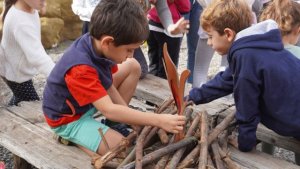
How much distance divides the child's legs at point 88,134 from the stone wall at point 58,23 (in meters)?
5.07

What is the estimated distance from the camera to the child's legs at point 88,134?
2.54 meters

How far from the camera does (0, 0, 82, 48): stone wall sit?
7.51 m

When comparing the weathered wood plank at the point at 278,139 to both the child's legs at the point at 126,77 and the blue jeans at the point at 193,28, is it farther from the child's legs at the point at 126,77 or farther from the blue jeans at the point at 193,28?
the blue jeans at the point at 193,28

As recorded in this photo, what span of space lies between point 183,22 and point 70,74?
1.29 meters

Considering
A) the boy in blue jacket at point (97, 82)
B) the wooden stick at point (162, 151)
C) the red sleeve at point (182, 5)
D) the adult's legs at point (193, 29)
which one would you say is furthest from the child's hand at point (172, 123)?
the adult's legs at point (193, 29)

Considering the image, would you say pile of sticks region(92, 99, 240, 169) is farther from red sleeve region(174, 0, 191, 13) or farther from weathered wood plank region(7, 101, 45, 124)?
red sleeve region(174, 0, 191, 13)

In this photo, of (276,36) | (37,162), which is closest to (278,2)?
(276,36)

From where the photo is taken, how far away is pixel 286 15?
2951 mm

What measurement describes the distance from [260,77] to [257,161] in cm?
50

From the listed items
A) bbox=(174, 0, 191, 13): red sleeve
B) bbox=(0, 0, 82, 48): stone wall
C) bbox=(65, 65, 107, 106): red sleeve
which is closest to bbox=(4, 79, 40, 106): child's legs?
bbox=(65, 65, 107, 106): red sleeve

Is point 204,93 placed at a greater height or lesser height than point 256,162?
greater

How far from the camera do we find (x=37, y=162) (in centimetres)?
251

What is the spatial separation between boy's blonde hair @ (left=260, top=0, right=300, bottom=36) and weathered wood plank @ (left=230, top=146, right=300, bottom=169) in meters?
0.93

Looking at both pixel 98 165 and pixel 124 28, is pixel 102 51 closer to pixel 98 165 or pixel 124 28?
pixel 124 28
